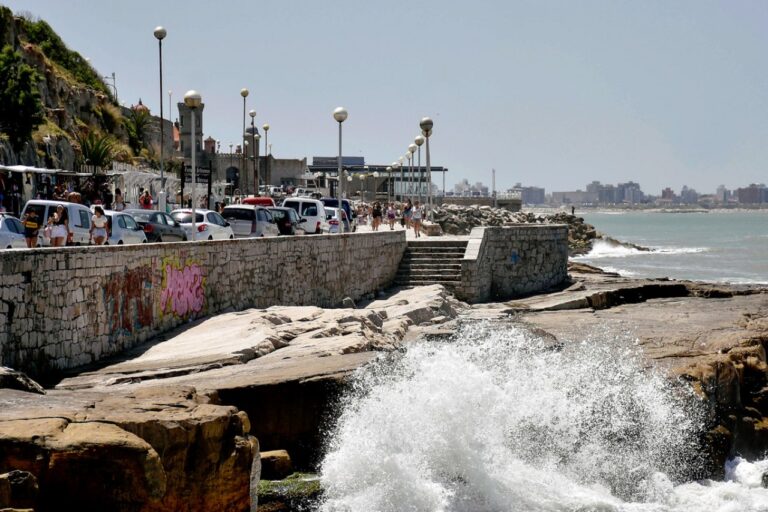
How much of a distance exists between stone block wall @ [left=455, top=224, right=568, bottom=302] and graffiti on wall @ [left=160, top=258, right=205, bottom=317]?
11556 millimetres

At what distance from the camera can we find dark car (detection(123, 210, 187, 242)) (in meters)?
27.1

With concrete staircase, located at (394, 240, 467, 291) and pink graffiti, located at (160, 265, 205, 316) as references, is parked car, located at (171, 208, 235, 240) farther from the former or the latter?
pink graffiti, located at (160, 265, 205, 316)

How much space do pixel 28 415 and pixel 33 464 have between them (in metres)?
0.79

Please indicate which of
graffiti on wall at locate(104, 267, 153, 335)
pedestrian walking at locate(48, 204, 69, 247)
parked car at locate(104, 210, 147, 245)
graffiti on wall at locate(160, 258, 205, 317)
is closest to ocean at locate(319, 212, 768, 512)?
graffiti on wall at locate(104, 267, 153, 335)

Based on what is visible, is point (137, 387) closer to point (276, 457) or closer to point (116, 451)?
point (276, 457)

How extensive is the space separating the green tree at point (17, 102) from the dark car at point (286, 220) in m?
11.3

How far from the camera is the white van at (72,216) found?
22.0 meters

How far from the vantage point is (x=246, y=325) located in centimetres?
1708

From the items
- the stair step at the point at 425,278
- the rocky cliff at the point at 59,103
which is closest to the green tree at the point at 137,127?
the rocky cliff at the point at 59,103

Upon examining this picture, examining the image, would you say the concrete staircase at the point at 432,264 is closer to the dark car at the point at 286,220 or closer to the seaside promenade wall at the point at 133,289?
the seaside promenade wall at the point at 133,289

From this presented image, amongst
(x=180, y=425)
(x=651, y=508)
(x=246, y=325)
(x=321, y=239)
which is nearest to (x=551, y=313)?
(x=321, y=239)

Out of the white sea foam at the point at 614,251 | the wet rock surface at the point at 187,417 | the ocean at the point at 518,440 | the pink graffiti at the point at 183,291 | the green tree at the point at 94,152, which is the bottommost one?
the white sea foam at the point at 614,251

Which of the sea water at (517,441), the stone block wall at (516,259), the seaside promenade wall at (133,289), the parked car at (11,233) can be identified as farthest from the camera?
the stone block wall at (516,259)

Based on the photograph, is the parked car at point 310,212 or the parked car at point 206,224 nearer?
the parked car at point 206,224
